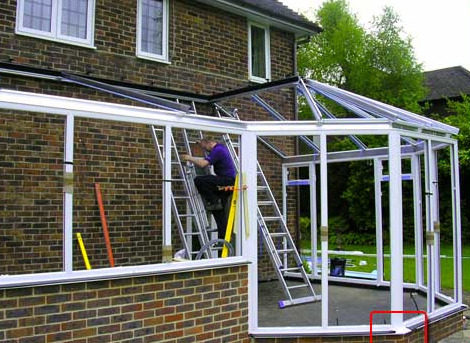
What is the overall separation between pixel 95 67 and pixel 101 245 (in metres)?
2.75

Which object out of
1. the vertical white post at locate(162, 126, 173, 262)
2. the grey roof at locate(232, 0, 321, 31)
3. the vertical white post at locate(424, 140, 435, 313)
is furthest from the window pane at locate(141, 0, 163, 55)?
the vertical white post at locate(424, 140, 435, 313)

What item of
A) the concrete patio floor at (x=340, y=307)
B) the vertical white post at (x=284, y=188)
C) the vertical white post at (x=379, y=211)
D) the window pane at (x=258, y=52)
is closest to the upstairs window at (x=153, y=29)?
the window pane at (x=258, y=52)

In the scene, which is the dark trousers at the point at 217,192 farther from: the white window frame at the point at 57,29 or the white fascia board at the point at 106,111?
the white window frame at the point at 57,29

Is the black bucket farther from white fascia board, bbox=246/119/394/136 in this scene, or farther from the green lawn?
white fascia board, bbox=246/119/394/136

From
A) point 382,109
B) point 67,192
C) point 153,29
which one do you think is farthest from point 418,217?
point 67,192

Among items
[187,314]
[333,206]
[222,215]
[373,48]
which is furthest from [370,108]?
[373,48]

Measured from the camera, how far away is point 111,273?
479 centimetres

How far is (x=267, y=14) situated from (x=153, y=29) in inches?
93.7

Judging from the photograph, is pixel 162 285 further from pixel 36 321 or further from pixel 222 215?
pixel 222 215

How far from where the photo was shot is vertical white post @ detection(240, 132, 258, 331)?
589 centimetres

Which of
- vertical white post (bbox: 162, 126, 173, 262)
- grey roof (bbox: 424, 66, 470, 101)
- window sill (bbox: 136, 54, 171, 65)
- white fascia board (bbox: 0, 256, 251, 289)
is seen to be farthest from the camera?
grey roof (bbox: 424, 66, 470, 101)

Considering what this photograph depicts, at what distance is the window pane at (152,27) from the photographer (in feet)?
28.9

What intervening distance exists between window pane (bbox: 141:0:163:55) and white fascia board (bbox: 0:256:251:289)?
4.56 metres

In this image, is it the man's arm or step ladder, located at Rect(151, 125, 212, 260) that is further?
step ladder, located at Rect(151, 125, 212, 260)
